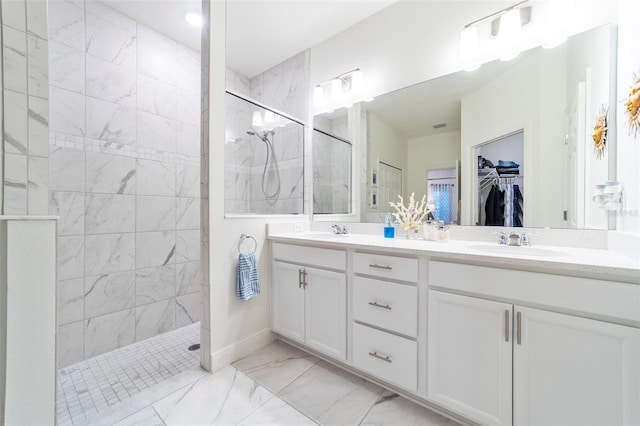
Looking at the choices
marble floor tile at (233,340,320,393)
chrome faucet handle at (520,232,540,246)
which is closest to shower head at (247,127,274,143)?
marble floor tile at (233,340,320,393)

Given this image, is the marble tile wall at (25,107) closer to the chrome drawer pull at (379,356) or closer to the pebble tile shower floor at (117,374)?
the pebble tile shower floor at (117,374)

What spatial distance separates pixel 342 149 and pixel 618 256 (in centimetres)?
187

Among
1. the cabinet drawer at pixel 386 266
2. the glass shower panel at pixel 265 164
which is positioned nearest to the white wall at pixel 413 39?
the glass shower panel at pixel 265 164

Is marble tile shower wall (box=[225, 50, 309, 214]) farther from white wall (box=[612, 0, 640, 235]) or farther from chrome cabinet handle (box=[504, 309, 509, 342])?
white wall (box=[612, 0, 640, 235])

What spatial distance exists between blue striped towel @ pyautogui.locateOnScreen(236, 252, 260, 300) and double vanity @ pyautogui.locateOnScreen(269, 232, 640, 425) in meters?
0.48

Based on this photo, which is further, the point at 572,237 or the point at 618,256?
the point at 572,237

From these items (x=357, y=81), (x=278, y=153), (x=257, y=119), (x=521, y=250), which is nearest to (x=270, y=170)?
(x=278, y=153)

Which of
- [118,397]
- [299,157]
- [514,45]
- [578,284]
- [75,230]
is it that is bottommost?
[118,397]

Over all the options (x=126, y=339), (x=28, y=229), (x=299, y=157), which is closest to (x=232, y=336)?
(x=126, y=339)

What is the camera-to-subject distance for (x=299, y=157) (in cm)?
268

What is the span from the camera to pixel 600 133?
1.35 m

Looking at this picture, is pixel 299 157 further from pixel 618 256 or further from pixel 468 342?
pixel 618 256

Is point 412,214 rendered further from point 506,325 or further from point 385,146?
point 506,325

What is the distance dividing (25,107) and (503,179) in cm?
245
